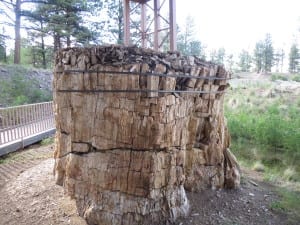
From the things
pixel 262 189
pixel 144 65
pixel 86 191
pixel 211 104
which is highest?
pixel 144 65

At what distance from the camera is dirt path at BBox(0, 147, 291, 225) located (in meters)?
2.69

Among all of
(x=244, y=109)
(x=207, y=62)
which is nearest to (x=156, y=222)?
(x=207, y=62)

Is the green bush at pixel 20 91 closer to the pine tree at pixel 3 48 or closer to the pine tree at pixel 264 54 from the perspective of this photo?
the pine tree at pixel 3 48

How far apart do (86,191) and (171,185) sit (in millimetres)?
851

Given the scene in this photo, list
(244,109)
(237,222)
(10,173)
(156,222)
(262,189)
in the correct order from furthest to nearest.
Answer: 1. (244,109)
2. (10,173)
3. (262,189)
4. (237,222)
5. (156,222)

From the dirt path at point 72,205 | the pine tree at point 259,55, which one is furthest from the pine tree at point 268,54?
the dirt path at point 72,205

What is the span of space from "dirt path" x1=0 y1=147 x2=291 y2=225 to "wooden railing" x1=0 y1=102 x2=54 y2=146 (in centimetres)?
257

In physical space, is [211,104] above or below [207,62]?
below

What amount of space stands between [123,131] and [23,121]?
5187mm

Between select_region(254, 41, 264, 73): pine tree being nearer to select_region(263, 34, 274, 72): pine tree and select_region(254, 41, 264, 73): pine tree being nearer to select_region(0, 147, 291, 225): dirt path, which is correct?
select_region(263, 34, 274, 72): pine tree

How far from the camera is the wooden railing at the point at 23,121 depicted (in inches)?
236

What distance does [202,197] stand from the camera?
3.10m

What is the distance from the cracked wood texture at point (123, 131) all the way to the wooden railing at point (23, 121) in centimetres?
376

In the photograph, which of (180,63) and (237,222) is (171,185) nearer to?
(237,222)
